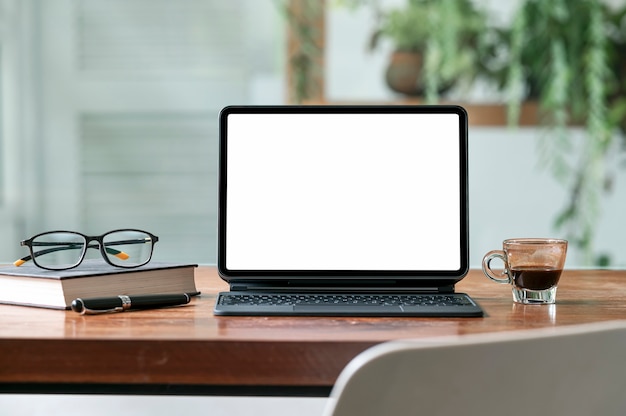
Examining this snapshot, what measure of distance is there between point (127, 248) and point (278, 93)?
6.05 feet

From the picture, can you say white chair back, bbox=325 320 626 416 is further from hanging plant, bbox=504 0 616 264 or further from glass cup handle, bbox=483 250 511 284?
hanging plant, bbox=504 0 616 264

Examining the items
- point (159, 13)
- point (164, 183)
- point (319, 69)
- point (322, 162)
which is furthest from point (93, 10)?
point (322, 162)

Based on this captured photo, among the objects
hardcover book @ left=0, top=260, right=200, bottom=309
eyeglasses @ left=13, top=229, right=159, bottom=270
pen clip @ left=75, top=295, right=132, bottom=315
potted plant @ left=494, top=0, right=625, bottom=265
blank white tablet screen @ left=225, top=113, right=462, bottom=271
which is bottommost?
pen clip @ left=75, top=295, right=132, bottom=315

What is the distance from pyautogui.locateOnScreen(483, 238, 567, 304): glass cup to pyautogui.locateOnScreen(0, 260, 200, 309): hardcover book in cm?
41

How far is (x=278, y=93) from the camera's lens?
2.82 metres

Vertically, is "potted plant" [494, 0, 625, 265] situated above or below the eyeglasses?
above

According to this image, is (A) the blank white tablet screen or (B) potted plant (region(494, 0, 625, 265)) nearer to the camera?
(A) the blank white tablet screen

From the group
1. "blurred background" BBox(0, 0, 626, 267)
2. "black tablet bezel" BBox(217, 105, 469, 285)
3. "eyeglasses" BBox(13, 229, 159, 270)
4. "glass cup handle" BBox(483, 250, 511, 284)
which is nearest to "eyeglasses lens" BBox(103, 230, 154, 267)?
"eyeglasses" BBox(13, 229, 159, 270)

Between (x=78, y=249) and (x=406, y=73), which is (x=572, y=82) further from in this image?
(x=78, y=249)

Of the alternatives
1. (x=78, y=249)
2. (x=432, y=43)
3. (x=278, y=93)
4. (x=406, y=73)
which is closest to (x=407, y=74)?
(x=406, y=73)

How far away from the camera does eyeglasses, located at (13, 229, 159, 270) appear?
3.35ft

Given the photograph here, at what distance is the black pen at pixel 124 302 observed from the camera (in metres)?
0.90

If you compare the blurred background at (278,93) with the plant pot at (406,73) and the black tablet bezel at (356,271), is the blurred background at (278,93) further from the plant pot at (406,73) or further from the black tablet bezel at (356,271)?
the black tablet bezel at (356,271)

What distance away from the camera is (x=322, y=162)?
3.45 ft
